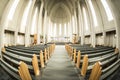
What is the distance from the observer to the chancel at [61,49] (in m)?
5.16

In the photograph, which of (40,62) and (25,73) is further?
(40,62)

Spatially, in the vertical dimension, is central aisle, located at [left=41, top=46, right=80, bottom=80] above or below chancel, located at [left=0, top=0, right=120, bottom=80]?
below

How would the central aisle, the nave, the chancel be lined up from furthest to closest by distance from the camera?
the central aisle < the chancel < the nave

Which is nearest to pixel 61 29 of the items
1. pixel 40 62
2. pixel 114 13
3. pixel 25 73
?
pixel 114 13

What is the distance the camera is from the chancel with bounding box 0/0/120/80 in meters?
5.16

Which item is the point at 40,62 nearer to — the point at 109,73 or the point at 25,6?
the point at 109,73

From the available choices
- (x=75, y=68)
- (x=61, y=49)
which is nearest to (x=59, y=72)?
(x=75, y=68)

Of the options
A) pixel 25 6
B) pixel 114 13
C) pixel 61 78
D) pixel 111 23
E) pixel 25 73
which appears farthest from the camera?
pixel 25 6

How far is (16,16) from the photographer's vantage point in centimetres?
1795

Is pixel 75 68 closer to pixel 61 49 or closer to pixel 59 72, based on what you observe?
pixel 59 72

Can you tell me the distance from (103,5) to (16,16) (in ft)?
33.5

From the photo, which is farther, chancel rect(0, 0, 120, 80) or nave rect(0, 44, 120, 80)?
chancel rect(0, 0, 120, 80)

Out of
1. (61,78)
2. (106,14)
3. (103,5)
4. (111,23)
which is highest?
(103,5)

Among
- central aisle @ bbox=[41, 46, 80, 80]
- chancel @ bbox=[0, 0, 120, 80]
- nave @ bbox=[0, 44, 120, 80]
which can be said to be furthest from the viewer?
central aisle @ bbox=[41, 46, 80, 80]
